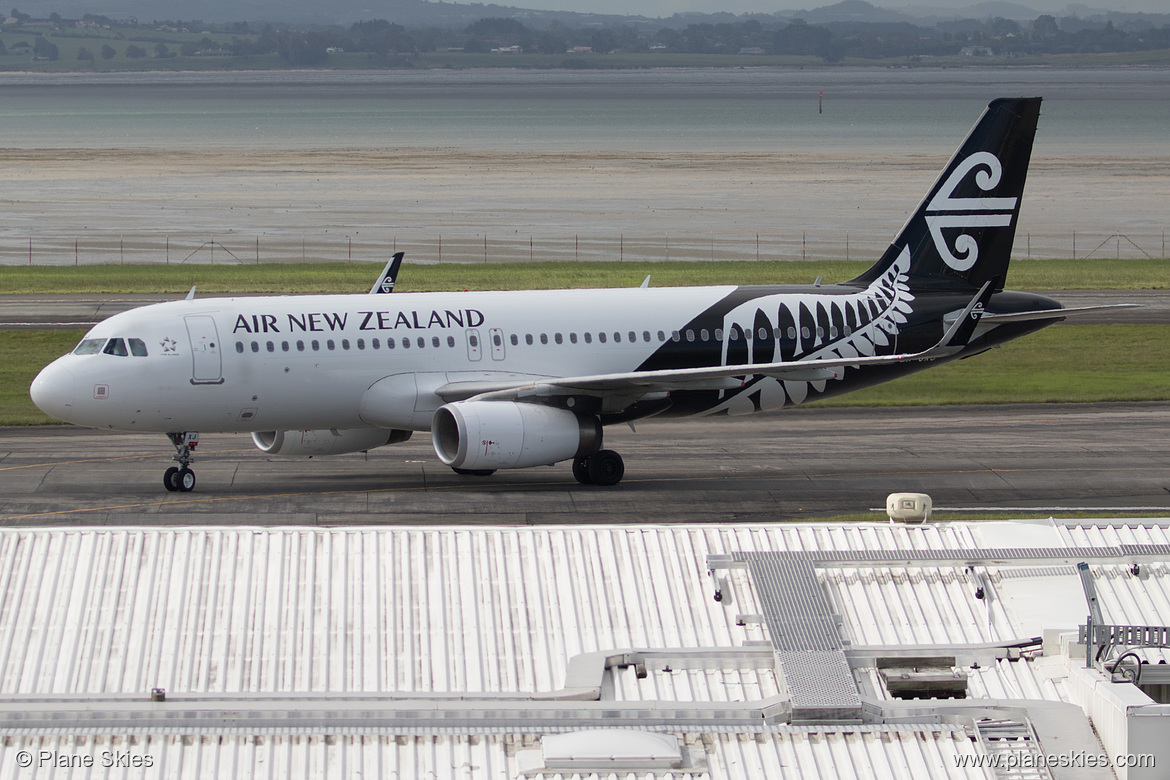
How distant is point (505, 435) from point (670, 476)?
19.5ft

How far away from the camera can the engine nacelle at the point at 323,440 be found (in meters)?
39.8

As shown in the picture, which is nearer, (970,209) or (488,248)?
(970,209)

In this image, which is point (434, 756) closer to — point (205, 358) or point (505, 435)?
point (505, 435)

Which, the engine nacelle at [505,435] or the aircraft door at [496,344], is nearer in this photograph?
the engine nacelle at [505,435]

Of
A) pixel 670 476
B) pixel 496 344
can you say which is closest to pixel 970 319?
pixel 670 476

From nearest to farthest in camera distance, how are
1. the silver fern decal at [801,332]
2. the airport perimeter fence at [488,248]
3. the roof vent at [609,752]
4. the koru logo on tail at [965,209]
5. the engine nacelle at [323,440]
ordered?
the roof vent at [609,752] → the engine nacelle at [323,440] → the silver fern decal at [801,332] → the koru logo on tail at [965,209] → the airport perimeter fence at [488,248]

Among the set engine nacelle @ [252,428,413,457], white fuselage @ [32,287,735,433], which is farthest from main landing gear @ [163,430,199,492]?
engine nacelle @ [252,428,413,457]

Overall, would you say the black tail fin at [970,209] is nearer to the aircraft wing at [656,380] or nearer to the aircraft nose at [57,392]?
the aircraft wing at [656,380]

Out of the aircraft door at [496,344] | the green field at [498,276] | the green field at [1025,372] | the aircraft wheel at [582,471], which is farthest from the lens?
the green field at [498,276]

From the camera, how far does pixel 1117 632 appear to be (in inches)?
667

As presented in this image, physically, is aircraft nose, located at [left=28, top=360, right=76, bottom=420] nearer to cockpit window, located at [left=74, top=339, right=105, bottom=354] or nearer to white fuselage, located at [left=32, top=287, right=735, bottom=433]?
white fuselage, located at [left=32, top=287, right=735, bottom=433]

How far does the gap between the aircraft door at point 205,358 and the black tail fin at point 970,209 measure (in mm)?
17088

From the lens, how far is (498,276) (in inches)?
3191

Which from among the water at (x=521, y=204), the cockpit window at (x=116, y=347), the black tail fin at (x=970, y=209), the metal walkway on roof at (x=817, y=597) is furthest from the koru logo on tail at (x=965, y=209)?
the water at (x=521, y=204)
